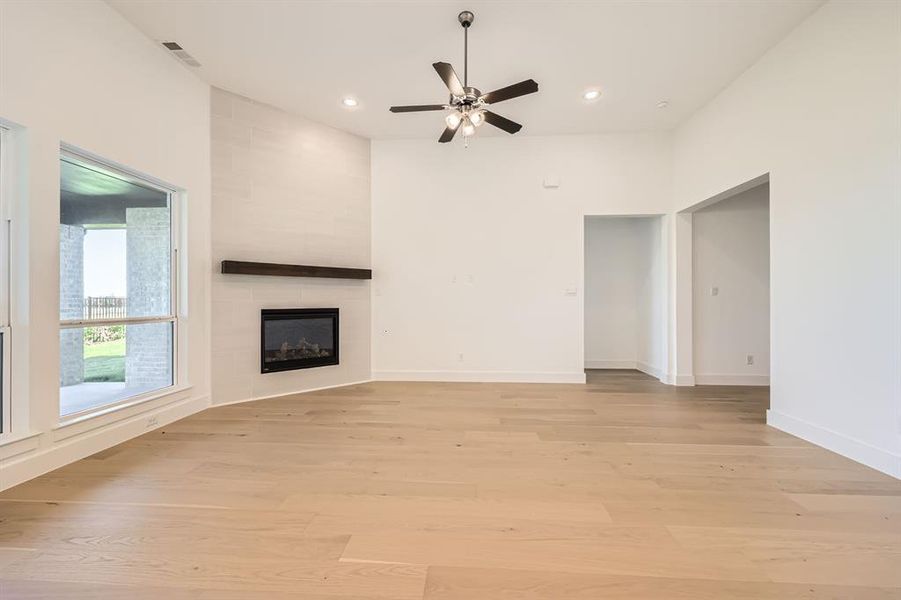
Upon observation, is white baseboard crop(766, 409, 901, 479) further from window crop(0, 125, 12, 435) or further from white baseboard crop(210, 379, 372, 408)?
window crop(0, 125, 12, 435)

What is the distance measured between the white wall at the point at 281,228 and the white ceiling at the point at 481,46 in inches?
15.9

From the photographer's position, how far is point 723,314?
182 inches

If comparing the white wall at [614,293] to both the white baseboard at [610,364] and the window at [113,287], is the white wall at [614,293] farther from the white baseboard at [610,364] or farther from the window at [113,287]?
the window at [113,287]

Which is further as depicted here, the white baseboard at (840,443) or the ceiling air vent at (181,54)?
the ceiling air vent at (181,54)

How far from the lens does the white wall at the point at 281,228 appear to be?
379 centimetres

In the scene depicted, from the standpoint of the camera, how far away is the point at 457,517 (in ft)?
5.74

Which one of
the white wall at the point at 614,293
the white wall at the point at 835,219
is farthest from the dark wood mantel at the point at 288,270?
the white wall at the point at 835,219

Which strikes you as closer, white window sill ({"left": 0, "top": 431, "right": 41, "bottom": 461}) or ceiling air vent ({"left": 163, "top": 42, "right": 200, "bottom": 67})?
white window sill ({"left": 0, "top": 431, "right": 41, "bottom": 461})

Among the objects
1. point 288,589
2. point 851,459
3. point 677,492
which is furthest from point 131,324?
point 851,459

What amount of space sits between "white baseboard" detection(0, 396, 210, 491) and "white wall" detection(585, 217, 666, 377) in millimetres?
5295

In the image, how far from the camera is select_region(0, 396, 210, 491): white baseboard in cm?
207

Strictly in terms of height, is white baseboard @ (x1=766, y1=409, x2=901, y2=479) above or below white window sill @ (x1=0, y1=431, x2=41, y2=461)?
below

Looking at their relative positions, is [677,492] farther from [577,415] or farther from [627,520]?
[577,415]

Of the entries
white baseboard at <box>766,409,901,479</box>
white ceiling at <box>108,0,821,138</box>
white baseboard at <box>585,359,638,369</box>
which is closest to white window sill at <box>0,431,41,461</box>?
white ceiling at <box>108,0,821,138</box>
